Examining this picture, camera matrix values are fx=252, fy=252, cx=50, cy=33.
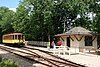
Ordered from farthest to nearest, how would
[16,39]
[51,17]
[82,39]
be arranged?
1. [51,17]
2. [16,39]
3. [82,39]

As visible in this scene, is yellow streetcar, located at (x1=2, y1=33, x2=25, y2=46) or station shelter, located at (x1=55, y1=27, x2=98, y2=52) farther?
yellow streetcar, located at (x1=2, y1=33, x2=25, y2=46)

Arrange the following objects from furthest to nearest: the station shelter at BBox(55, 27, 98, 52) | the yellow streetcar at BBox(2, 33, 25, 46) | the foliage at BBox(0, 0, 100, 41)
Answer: the foliage at BBox(0, 0, 100, 41) < the yellow streetcar at BBox(2, 33, 25, 46) < the station shelter at BBox(55, 27, 98, 52)

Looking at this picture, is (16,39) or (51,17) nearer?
(16,39)

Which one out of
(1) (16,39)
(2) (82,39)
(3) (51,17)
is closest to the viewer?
(2) (82,39)

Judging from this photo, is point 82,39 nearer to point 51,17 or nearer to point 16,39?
point 16,39

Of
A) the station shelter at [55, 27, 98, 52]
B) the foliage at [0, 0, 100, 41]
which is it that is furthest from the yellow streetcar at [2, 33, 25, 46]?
the station shelter at [55, 27, 98, 52]

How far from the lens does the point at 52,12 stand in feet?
169

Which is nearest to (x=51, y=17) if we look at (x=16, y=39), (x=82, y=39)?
(x=16, y=39)

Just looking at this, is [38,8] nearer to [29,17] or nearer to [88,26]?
[29,17]

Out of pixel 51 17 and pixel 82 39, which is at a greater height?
pixel 51 17

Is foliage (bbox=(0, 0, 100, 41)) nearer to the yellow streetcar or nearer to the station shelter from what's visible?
the yellow streetcar

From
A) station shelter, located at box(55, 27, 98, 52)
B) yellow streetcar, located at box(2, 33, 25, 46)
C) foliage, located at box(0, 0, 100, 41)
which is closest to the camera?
station shelter, located at box(55, 27, 98, 52)

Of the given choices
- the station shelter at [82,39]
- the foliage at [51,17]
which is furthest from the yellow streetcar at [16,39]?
the station shelter at [82,39]

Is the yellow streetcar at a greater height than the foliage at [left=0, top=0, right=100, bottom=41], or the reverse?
the foliage at [left=0, top=0, right=100, bottom=41]
